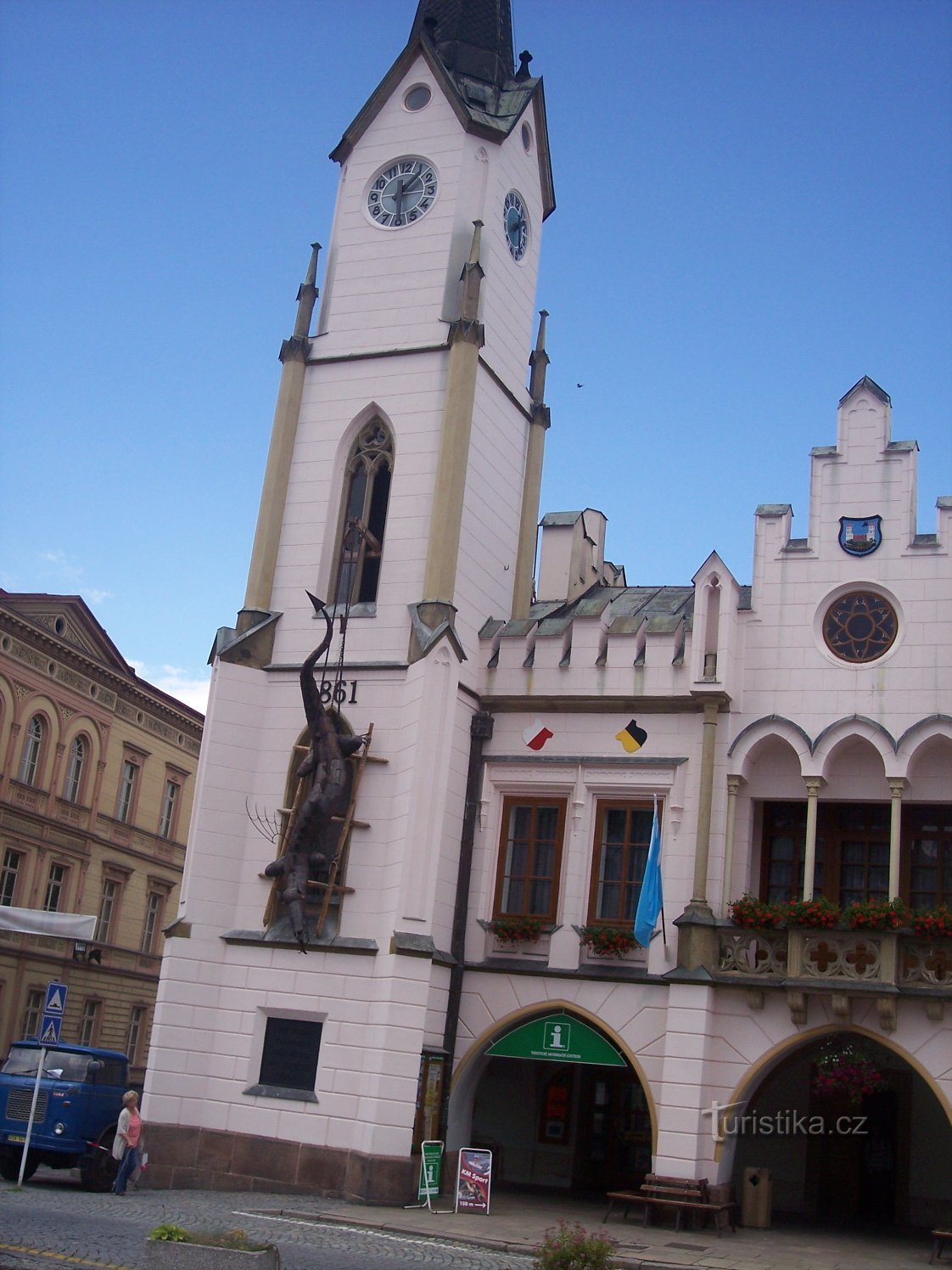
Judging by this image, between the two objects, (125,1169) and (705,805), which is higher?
(705,805)

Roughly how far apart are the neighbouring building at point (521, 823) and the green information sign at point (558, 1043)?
4 centimetres

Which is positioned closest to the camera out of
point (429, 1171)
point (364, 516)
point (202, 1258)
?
point (202, 1258)

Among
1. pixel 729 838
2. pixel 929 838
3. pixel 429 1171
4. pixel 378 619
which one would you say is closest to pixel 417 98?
pixel 378 619

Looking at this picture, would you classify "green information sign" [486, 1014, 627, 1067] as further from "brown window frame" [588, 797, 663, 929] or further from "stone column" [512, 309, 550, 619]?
"stone column" [512, 309, 550, 619]

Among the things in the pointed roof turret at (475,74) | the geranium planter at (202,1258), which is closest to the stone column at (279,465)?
the pointed roof turret at (475,74)

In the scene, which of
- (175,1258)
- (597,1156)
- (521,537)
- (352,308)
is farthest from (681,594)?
(175,1258)

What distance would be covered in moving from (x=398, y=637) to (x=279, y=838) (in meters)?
3.53

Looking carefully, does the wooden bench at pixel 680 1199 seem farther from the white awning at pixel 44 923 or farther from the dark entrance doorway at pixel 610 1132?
the white awning at pixel 44 923

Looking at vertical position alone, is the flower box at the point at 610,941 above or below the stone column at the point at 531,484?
below

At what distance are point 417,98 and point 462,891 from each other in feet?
45.7

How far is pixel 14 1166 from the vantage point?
20.5 meters

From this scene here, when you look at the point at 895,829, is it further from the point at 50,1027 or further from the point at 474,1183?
the point at 50,1027

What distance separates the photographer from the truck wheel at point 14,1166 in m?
20.3

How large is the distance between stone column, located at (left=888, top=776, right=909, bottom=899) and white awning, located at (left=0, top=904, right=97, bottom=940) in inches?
450
